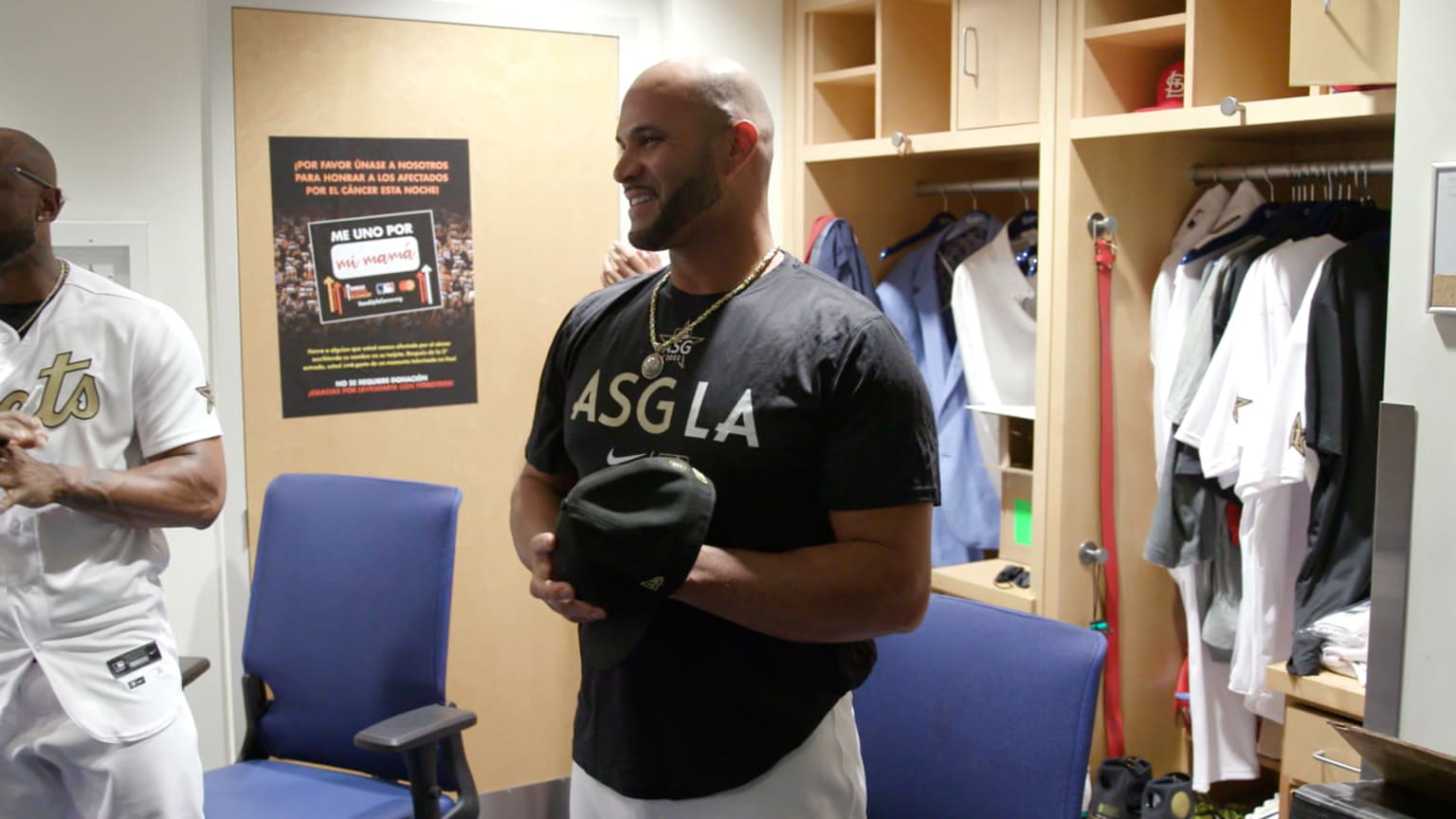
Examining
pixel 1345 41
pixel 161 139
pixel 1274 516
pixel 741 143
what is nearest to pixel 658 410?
pixel 741 143

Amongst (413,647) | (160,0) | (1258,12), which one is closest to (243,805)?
(413,647)

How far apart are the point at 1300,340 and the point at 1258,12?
2.16ft

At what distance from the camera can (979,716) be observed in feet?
5.41

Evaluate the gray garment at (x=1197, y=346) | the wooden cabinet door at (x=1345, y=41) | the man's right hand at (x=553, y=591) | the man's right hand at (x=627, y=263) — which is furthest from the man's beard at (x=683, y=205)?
the gray garment at (x=1197, y=346)

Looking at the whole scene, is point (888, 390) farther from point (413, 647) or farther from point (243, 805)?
point (243, 805)

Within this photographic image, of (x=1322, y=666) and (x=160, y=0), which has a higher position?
(x=160, y=0)

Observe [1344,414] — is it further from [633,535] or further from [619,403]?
[633,535]

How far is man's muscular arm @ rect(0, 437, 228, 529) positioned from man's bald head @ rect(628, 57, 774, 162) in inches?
38.4

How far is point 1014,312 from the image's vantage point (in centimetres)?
318

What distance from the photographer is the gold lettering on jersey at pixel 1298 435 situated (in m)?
2.42

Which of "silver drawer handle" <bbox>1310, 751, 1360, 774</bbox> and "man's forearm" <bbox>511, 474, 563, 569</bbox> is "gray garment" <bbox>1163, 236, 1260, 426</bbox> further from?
"man's forearm" <bbox>511, 474, 563, 569</bbox>

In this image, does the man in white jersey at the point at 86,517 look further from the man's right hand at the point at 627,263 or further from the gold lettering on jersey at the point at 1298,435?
the gold lettering on jersey at the point at 1298,435

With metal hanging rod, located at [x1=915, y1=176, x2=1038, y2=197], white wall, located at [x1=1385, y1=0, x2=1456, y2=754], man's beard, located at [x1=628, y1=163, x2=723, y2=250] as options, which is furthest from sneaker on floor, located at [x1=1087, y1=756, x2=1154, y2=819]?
man's beard, located at [x1=628, y1=163, x2=723, y2=250]

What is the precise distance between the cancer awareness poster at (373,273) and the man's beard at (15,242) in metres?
1.05
